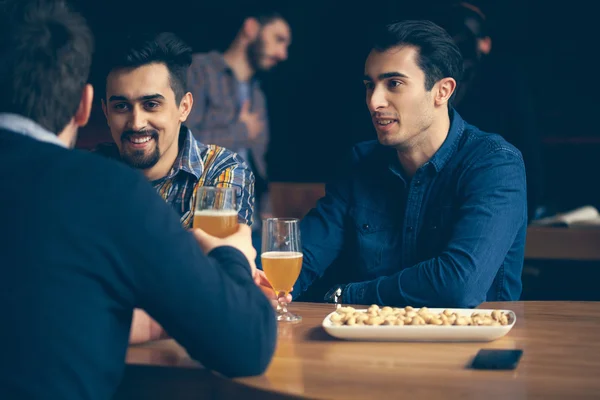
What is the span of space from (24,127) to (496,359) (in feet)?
2.82

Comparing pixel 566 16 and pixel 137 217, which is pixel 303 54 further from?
pixel 137 217

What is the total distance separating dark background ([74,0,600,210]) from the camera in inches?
196

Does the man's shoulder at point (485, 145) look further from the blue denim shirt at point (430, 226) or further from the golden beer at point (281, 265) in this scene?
the golden beer at point (281, 265)

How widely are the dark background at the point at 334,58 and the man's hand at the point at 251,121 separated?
118 centimetres

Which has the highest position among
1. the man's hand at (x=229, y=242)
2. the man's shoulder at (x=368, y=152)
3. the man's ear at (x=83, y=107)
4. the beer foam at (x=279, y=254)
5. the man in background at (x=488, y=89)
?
the man in background at (x=488, y=89)

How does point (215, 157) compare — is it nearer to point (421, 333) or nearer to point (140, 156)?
point (140, 156)

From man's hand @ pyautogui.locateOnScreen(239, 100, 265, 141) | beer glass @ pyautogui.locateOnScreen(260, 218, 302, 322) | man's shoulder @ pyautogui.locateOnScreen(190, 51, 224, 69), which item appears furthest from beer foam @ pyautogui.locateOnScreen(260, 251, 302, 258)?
man's hand @ pyautogui.locateOnScreen(239, 100, 265, 141)

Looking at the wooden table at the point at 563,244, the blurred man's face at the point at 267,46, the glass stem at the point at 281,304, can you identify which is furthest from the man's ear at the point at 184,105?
the wooden table at the point at 563,244

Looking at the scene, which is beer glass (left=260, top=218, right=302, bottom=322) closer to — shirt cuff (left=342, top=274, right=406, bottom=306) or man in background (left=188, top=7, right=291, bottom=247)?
shirt cuff (left=342, top=274, right=406, bottom=306)

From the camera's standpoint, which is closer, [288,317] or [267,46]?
[288,317]

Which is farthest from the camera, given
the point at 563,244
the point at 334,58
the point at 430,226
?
the point at 334,58

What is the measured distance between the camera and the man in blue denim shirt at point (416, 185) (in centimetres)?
216

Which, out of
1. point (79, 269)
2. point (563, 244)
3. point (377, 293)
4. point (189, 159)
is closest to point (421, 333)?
point (377, 293)

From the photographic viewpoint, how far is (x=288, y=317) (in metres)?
1.73
